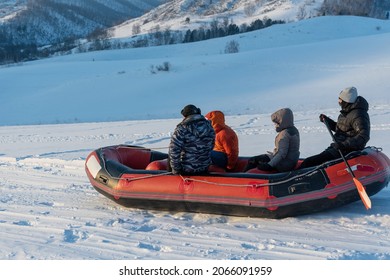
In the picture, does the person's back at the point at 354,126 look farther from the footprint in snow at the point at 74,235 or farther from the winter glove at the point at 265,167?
the footprint in snow at the point at 74,235

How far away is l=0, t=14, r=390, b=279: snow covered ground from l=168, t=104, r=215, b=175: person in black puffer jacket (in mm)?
543

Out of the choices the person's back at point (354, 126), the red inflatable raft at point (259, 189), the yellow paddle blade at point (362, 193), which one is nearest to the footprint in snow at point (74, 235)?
the red inflatable raft at point (259, 189)

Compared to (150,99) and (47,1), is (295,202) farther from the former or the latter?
(47,1)

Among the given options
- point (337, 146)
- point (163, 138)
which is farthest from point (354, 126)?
point (163, 138)

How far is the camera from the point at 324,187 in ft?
16.6

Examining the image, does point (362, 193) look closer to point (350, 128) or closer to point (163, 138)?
point (350, 128)

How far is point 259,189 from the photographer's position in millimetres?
5109

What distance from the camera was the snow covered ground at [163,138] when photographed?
448 centimetres

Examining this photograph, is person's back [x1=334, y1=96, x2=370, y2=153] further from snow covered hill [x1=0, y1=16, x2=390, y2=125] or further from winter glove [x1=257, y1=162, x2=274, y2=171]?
snow covered hill [x1=0, y1=16, x2=390, y2=125]

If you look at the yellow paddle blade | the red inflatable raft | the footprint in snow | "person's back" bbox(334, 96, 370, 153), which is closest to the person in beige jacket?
the red inflatable raft

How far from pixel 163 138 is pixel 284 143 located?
16.9 feet

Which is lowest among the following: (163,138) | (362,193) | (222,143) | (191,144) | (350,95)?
(163,138)
